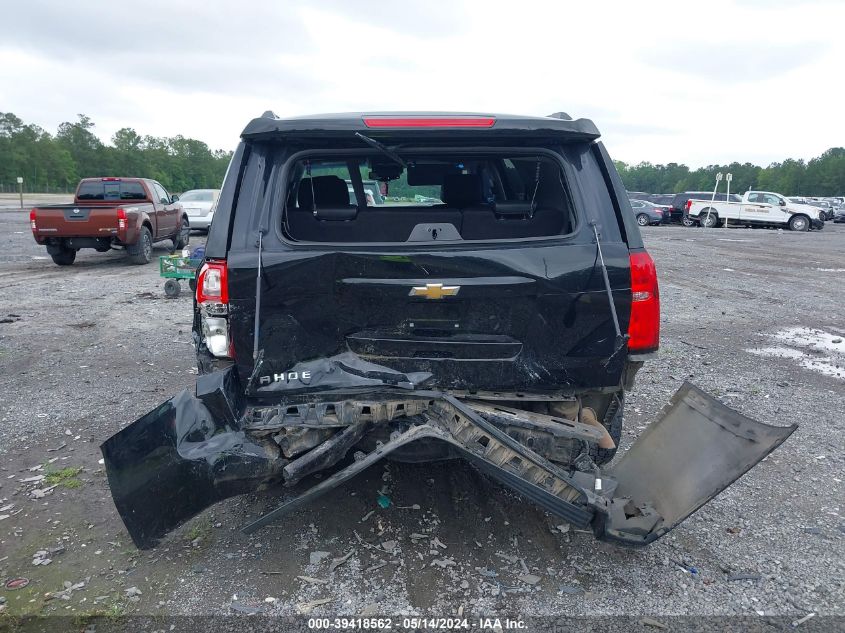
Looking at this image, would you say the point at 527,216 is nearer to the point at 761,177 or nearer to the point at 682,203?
the point at 682,203

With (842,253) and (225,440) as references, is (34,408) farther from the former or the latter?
(842,253)

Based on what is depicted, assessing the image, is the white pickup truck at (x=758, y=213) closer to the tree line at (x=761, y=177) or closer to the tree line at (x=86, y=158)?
the tree line at (x=761, y=177)

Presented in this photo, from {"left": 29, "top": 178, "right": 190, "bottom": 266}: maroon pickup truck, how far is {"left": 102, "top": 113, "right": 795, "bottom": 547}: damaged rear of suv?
38.5 ft

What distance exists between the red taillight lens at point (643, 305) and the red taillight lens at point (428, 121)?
0.96 m

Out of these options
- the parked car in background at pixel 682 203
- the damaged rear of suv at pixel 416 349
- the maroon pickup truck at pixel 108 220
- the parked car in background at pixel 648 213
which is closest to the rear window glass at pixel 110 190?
the maroon pickup truck at pixel 108 220

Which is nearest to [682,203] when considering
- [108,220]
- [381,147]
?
[108,220]

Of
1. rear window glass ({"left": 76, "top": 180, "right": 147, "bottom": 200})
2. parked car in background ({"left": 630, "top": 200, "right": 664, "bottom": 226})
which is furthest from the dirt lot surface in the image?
parked car in background ({"left": 630, "top": 200, "right": 664, "bottom": 226})

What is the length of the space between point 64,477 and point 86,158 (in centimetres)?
9767

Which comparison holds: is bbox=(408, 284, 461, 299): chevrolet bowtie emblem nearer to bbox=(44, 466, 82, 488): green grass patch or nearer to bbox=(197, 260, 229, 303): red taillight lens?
bbox=(197, 260, 229, 303): red taillight lens

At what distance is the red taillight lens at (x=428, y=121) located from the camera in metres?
2.89

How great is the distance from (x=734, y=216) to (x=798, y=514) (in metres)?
30.6

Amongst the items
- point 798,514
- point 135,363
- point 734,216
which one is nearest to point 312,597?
point 798,514

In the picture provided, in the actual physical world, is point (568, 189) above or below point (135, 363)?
above

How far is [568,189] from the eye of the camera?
3.14 metres
